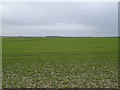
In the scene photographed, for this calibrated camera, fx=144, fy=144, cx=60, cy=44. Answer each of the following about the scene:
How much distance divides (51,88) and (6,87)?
342 cm

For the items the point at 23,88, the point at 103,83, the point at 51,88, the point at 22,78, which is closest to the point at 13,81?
the point at 22,78

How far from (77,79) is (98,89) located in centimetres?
260

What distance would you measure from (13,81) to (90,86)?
20.7ft

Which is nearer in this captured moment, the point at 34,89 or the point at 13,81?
the point at 34,89

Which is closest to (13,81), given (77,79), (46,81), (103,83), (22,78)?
(22,78)

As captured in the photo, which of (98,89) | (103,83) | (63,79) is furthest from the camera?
(63,79)

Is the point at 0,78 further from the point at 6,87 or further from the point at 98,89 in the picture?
the point at 98,89

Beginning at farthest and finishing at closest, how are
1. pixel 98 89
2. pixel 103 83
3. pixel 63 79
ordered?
pixel 63 79
pixel 103 83
pixel 98 89

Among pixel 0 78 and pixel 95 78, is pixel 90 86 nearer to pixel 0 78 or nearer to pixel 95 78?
pixel 95 78

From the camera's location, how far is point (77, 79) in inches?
494

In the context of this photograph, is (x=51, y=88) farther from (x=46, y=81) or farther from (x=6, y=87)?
(x=6, y=87)

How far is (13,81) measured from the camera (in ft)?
39.7

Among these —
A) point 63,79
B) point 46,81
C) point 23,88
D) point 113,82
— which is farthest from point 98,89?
point 23,88

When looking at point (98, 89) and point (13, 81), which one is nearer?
point (98, 89)
